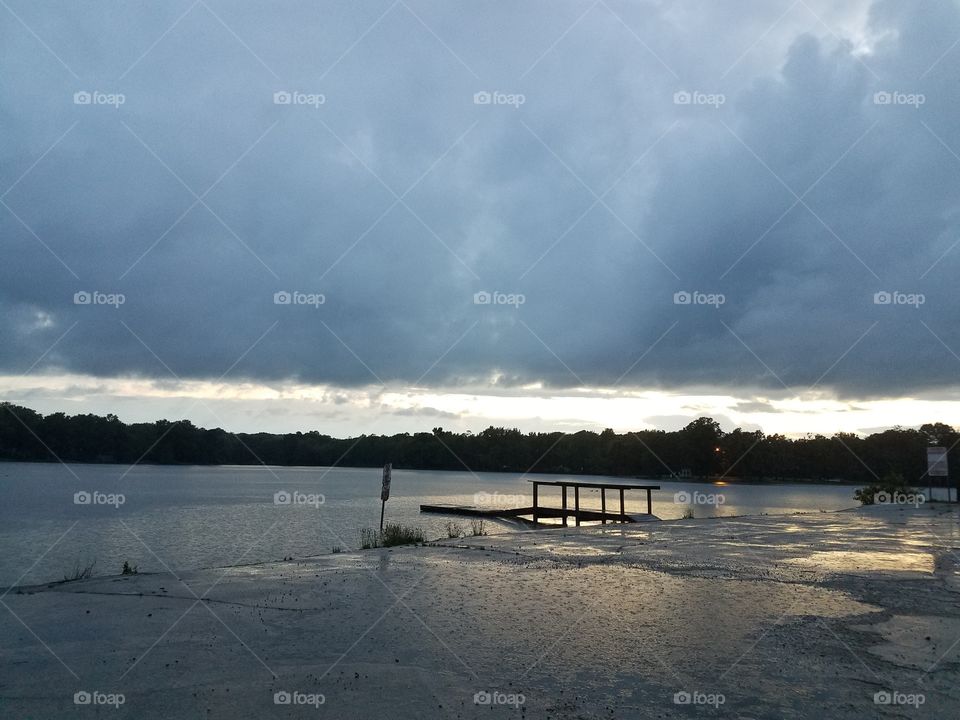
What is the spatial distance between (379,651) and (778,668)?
160 inches

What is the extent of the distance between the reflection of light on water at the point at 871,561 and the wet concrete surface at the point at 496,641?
15 centimetres

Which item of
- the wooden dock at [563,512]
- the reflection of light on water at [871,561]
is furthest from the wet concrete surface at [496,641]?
the wooden dock at [563,512]

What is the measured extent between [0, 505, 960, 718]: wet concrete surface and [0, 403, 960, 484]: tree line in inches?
5208

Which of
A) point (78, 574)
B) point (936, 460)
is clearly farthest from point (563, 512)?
point (78, 574)

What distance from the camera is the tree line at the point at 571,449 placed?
142 metres

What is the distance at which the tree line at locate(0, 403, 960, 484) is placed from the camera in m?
142

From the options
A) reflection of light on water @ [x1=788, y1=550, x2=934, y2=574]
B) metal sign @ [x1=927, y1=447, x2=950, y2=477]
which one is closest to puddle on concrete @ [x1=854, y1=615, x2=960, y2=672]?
reflection of light on water @ [x1=788, y1=550, x2=934, y2=574]

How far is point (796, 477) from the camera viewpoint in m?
149

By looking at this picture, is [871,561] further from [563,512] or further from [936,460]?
[563,512]

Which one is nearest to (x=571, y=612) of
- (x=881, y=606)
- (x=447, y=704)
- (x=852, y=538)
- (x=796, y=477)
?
(x=447, y=704)

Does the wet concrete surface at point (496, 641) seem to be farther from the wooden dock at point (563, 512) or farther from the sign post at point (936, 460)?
the wooden dock at point (563, 512)

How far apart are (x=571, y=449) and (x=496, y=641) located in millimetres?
166969

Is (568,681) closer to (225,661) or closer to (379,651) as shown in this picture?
(379,651)

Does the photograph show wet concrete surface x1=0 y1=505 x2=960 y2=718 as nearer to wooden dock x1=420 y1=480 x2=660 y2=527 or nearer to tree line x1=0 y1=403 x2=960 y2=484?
wooden dock x1=420 y1=480 x2=660 y2=527
